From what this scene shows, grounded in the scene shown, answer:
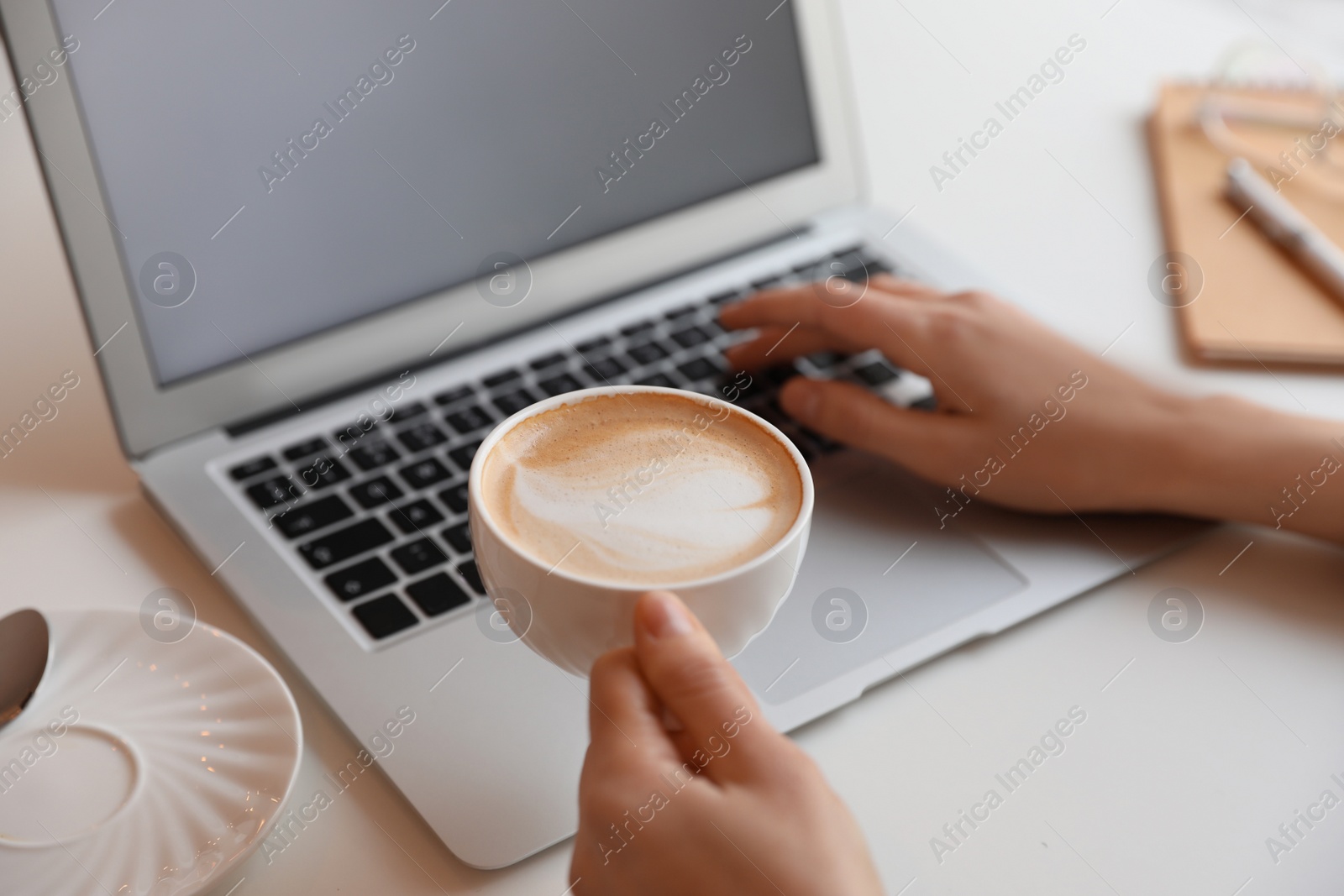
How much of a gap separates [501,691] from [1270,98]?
0.97 m

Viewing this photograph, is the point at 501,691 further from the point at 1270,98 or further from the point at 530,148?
the point at 1270,98

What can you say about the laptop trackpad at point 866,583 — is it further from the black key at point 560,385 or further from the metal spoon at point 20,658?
the metal spoon at point 20,658

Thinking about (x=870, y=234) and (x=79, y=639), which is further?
(x=870, y=234)

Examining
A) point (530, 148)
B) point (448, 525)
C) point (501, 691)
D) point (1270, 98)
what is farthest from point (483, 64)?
point (1270, 98)

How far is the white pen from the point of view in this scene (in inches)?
34.9

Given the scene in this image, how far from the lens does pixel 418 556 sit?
0.65m

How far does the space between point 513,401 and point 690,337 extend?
0.47 feet

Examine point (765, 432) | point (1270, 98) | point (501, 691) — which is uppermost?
point (765, 432)

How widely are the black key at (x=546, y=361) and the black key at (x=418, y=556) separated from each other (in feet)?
0.59

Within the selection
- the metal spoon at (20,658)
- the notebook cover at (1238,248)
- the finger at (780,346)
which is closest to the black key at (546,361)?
the finger at (780,346)

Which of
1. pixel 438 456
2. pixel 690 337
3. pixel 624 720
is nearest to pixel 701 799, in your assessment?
pixel 624 720

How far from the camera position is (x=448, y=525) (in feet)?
2.18

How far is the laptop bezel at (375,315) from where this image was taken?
0.63 m

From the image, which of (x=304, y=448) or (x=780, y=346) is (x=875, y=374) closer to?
(x=780, y=346)
